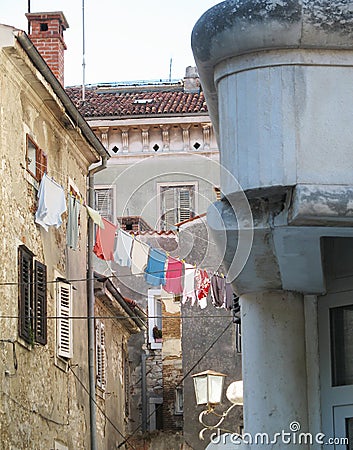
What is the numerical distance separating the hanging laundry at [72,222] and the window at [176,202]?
15.2 meters

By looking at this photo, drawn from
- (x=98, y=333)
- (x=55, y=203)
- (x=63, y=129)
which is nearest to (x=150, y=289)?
(x=98, y=333)

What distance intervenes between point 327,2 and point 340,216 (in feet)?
4.54

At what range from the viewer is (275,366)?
9.13m

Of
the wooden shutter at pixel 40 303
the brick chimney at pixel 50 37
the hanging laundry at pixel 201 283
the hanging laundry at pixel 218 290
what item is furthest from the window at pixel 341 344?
the brick chimney at pixel 50 37

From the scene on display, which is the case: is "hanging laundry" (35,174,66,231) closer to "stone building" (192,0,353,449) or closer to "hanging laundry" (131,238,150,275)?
"hanging laundry" (131,238,150,275)

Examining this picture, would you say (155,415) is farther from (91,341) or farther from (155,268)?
(155,268)

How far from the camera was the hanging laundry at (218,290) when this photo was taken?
25875 millimetres

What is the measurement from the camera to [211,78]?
8.75 metres

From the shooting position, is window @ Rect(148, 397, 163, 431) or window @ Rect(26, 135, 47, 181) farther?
window @ Rect(148, 397, 163, 431)

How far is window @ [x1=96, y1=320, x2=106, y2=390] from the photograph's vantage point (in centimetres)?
2720

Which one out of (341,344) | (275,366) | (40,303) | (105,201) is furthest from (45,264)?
(105,201)

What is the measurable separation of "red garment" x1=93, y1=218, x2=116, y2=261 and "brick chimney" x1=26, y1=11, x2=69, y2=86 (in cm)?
565

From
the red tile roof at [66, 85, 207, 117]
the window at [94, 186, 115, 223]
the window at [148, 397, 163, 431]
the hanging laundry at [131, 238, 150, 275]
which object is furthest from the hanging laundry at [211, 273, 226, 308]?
the window at [94, 186, 115, 223]

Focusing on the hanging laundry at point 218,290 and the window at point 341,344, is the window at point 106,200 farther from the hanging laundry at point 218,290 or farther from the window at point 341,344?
the window at point 341,344
